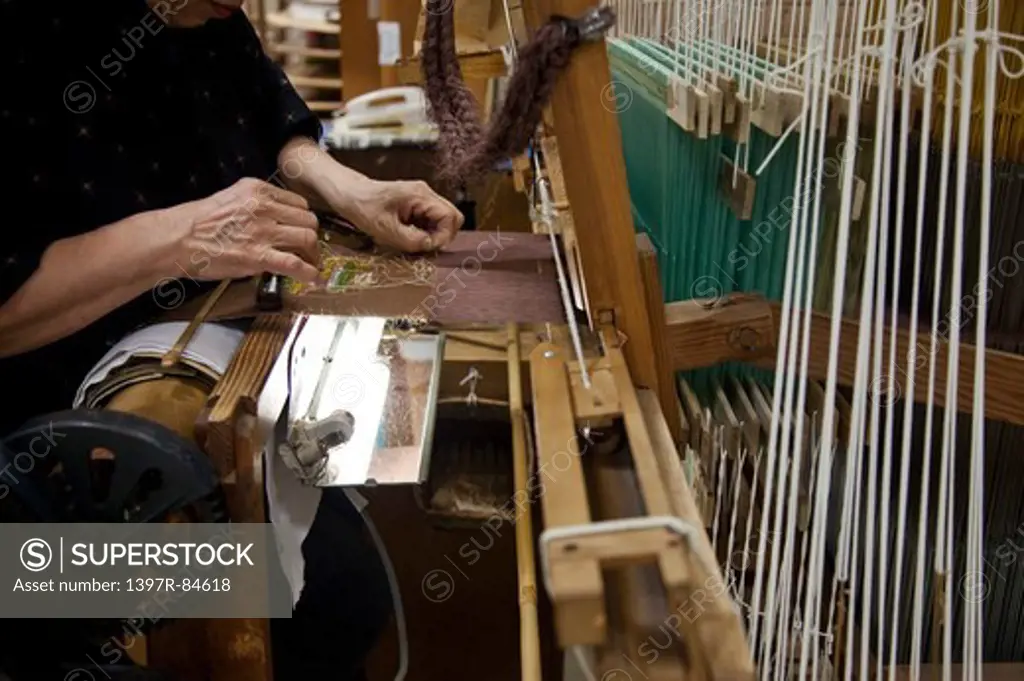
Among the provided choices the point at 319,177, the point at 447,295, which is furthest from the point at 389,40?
the point at 447,295

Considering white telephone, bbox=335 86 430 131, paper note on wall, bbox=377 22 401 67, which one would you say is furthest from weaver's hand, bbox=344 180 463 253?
paper note on wall, bbox=377 22 401 67

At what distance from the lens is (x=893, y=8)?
0.73 metres

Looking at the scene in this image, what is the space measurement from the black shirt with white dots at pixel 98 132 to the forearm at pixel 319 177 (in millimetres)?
76

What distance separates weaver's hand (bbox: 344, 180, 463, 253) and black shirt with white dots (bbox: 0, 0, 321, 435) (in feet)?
0.56

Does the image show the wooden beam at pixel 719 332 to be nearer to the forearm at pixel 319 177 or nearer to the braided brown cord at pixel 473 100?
the braided brown cord at pixel 473 100

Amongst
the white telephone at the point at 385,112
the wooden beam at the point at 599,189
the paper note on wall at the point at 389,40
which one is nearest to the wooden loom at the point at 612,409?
the wooden beam at the point at 599,189

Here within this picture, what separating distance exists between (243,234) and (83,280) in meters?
0.16

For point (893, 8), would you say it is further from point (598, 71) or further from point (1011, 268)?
point (1011, 268)

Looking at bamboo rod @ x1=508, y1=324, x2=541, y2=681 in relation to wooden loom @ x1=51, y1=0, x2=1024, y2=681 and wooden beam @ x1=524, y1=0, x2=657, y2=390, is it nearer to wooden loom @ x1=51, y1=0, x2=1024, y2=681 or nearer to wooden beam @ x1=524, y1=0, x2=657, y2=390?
wooden loom @ x1=51, y1=0, x2=1024, y2=681

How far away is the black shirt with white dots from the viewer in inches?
35.7

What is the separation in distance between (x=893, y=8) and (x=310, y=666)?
1095 millimetres

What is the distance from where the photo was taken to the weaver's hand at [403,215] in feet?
4.31

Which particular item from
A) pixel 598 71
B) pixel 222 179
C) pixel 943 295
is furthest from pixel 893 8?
pixel 222 179

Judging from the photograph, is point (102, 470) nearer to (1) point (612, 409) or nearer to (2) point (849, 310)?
(1) point (612, 409)
